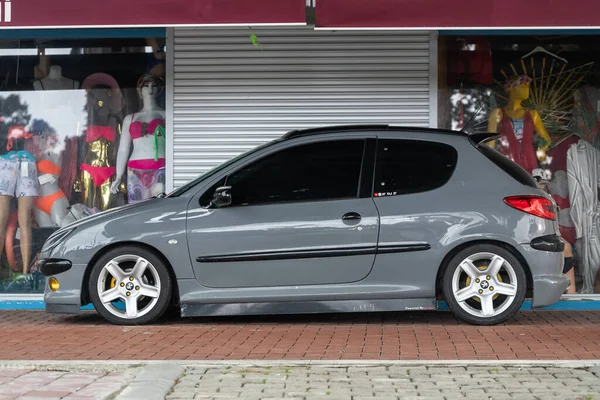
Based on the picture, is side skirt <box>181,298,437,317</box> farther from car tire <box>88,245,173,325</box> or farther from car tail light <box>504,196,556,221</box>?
car tail light <box>504,196,556,221</box>

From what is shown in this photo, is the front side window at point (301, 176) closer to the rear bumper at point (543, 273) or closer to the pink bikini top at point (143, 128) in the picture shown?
the rear bumper at point (543, 273)

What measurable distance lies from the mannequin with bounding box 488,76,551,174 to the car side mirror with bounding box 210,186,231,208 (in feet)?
11.7

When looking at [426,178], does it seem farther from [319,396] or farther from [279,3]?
[319,396]

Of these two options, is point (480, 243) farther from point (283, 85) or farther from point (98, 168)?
point (98, 168)

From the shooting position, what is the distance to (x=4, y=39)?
1195 cm

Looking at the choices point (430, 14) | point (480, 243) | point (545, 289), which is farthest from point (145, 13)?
point (545, 289)

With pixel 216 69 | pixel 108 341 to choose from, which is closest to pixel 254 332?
pixel 108 341

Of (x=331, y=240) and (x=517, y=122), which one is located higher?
(x=517, y=122)

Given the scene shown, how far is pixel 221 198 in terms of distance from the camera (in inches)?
370

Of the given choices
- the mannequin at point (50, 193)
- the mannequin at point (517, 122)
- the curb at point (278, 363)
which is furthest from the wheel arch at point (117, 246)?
the mannequin at point (517, 122)

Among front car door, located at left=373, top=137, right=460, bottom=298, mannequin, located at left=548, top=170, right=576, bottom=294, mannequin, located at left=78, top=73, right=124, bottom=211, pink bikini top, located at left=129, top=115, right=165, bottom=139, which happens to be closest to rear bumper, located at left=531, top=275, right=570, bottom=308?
front car door, located at left=373, top=137, right=460, bottom=298

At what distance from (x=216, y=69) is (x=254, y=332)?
3699mm

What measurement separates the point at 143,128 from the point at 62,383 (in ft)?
19.1

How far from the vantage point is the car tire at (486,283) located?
9.24 m
